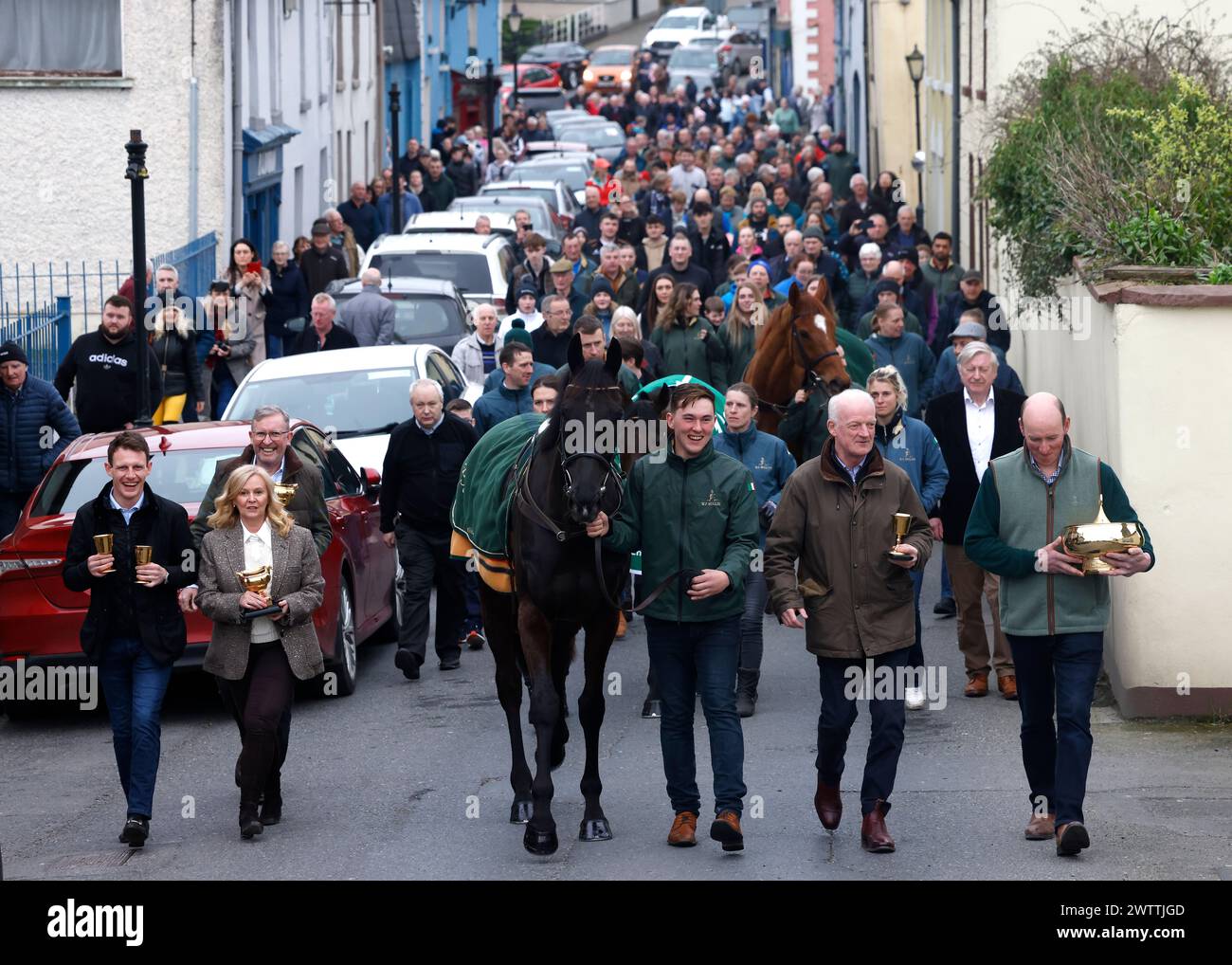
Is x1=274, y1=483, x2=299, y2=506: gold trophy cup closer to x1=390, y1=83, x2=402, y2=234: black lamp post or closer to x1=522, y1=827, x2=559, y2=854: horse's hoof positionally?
x1=522, y1=827, x2=559, y2=854: horse's hoof

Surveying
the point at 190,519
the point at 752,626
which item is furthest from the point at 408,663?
the point at 752,626

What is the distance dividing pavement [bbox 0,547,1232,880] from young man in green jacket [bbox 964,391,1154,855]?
0.38 metres

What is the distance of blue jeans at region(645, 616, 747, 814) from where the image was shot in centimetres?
919

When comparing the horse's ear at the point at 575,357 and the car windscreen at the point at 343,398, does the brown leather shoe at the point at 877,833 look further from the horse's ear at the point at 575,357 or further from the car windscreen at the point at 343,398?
A: the car windscreen at the point at 343,398

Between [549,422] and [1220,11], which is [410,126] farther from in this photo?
[549,422]

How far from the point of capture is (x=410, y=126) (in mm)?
55250

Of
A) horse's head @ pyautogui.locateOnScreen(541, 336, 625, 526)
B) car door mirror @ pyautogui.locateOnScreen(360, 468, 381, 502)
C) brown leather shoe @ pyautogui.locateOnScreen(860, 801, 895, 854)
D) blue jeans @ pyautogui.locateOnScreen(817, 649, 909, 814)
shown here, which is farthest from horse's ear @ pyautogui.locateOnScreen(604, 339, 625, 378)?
car door mirror @ pyautogui.locateOnScreen(360, 468, 381, 502)

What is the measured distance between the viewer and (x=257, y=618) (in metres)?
9.77

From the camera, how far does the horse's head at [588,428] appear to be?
8859 mm

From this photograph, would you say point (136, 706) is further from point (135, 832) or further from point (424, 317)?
point (424, 317)

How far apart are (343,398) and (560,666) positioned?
6.77 m

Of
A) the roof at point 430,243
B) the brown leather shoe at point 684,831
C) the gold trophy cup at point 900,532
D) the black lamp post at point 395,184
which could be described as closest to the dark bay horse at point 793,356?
the gold trophy cup at point 900,532

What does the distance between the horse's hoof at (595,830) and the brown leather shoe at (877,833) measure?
1.16 meters

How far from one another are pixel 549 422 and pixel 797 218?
22.0m
